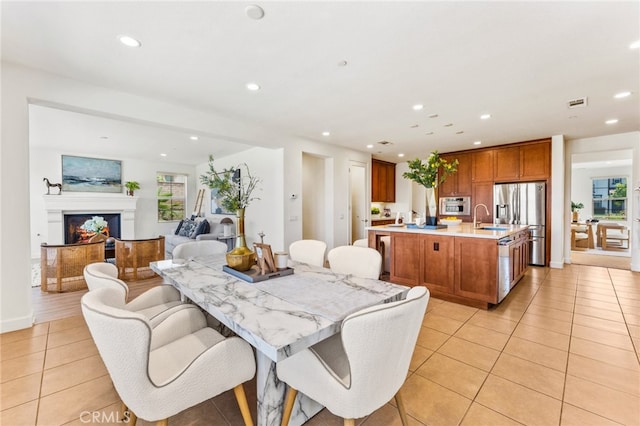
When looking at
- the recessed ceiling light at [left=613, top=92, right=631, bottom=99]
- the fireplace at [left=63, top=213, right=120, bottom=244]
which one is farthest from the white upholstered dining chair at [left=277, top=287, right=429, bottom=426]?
the fireplace at [left=63, top=213, right=120, bottom=244]

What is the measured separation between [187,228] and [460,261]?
6000 mm

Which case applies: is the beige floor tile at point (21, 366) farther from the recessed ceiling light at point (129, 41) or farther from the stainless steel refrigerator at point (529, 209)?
the stainless steel refrigerator at point (529, 209)

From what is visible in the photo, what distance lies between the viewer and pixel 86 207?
644 centimetres

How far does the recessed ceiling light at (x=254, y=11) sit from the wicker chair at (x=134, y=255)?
13.0ft

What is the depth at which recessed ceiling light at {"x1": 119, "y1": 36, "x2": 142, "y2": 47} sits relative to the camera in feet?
7.00

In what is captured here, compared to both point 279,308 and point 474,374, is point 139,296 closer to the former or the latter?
point 279,308

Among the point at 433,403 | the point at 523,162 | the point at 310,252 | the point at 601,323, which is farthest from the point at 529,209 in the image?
the point at 433,403

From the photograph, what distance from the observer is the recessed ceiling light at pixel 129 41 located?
2.13 meters

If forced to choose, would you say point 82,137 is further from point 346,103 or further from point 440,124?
point 440,124

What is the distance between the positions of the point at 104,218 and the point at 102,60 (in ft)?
19.1

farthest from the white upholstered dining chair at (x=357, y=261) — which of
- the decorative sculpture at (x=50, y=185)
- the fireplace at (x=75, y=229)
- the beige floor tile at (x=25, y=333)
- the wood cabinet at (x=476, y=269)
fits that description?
the decorative sculpture at (x=50, y=185)

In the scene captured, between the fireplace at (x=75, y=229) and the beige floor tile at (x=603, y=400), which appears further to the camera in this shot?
the fireplace at (x=75, y=229)

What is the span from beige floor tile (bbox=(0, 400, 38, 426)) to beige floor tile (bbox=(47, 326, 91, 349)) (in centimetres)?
86

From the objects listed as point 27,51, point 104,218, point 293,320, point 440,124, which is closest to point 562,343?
point 293,320
